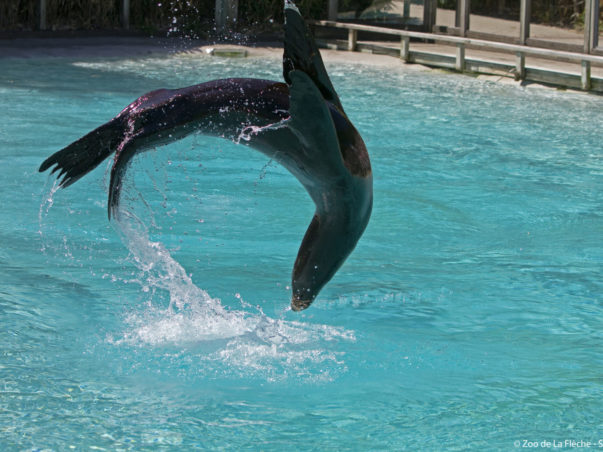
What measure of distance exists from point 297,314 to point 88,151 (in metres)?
2.00

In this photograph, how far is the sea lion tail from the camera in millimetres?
3945

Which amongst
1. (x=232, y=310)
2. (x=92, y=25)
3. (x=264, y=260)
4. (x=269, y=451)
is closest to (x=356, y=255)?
(x=264, y=260)

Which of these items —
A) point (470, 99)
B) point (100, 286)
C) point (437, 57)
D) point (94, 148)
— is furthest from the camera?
point (437, 57)

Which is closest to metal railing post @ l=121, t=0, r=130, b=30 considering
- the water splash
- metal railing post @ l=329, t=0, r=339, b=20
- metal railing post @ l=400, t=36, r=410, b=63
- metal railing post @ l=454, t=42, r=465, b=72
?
metal railing post @ l=329, t=0, r=339, b=20

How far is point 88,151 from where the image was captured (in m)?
3.95

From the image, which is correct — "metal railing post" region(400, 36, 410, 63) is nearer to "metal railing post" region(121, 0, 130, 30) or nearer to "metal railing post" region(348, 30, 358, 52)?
"metal railing post" region(348, 30, 358, 52)

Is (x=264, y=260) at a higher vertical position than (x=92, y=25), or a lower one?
lower

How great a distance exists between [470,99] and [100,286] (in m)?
7.86

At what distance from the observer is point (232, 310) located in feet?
18.3

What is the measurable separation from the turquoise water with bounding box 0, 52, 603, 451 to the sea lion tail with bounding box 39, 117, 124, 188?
65cm

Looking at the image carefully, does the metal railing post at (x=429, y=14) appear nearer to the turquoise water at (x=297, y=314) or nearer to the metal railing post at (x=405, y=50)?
the metal railing post at (x=405, y=50)

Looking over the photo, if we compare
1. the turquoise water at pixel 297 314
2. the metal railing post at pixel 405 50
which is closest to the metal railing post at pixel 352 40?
the metal railing post at pixel 405 50

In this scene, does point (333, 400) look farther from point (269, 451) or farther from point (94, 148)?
point (94, 148)

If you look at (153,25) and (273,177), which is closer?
(273,177)
